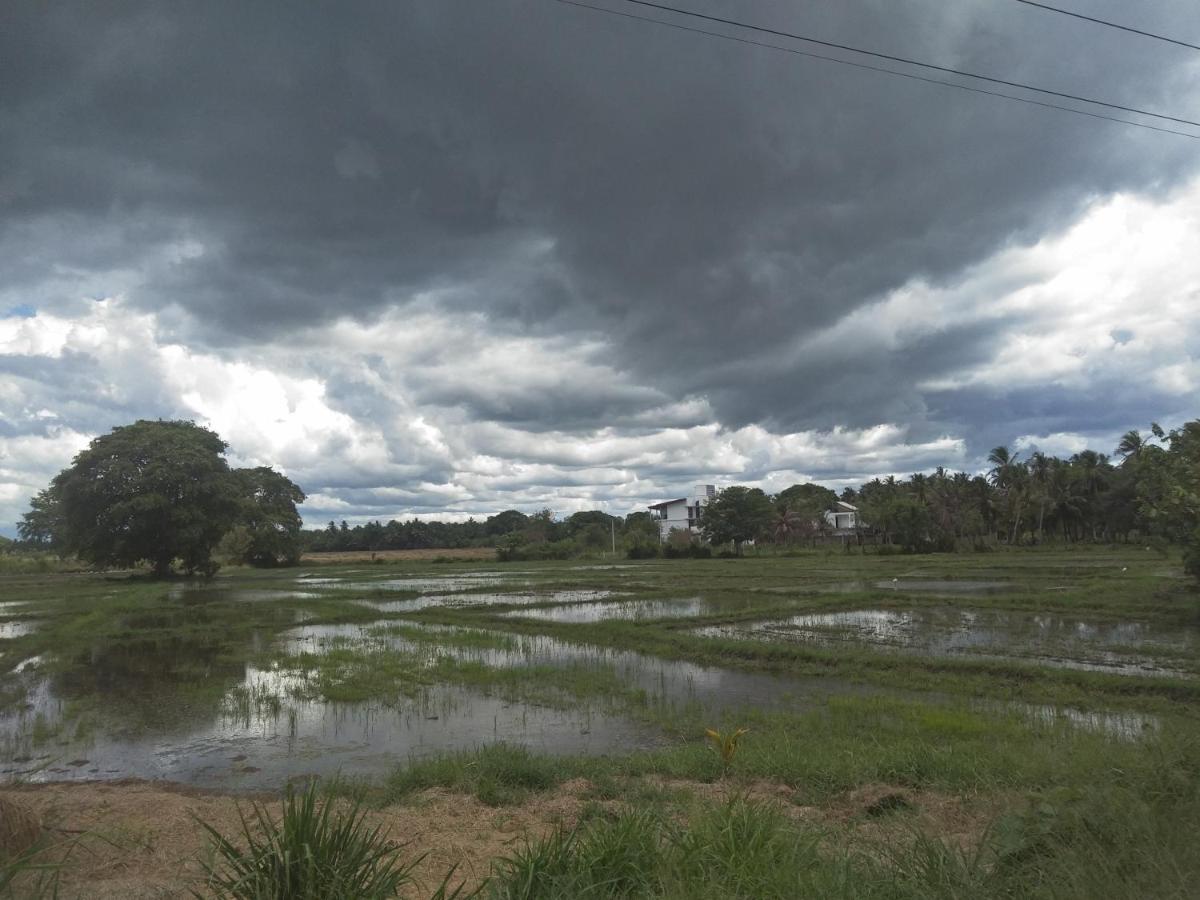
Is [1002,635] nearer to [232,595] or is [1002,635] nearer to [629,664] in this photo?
[629,664]

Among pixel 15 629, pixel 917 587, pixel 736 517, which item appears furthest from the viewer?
pixel 736 517

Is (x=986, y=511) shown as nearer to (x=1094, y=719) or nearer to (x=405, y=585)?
(x=405, y=585)

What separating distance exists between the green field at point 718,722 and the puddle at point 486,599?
2411 mm

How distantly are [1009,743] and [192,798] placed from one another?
7951 millimetres

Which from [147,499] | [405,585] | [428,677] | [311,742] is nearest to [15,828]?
[311,742]

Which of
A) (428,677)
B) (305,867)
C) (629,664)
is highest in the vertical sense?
(305,867)

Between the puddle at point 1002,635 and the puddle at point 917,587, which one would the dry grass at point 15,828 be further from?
the puddle at point 917,587

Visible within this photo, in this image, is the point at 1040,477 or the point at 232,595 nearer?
the point at 232,595

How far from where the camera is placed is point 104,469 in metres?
37.8

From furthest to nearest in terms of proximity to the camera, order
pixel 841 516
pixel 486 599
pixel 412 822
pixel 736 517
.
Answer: pixel 841 516 → pixel 736 517 → pixel 486 599 → pixel 412 822

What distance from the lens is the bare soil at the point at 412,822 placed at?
4137 mm

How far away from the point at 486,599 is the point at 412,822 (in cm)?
2276

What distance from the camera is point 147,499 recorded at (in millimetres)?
35969

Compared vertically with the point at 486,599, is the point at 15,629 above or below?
above
